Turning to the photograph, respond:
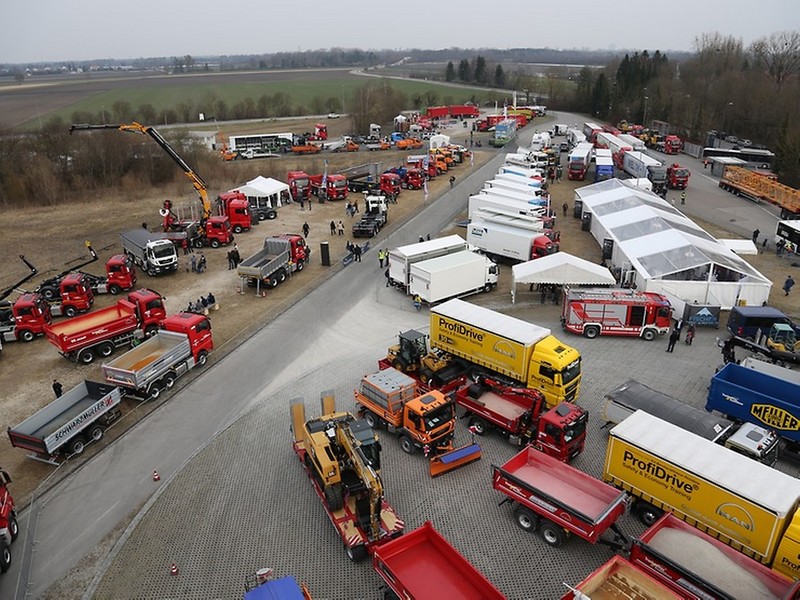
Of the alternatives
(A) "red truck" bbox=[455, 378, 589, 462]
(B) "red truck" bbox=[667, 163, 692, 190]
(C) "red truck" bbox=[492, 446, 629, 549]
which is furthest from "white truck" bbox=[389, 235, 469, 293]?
(B) "red truck" bbox=[667, 163, 692, 190]

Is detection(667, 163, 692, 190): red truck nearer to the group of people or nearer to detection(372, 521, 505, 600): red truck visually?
the group of people

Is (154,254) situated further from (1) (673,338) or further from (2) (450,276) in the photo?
(1) (673,338)

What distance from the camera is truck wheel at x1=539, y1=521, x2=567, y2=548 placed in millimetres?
12656

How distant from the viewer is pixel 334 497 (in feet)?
42.2

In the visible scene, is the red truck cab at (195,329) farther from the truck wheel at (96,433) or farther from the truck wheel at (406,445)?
the truck wheel at (406,445)

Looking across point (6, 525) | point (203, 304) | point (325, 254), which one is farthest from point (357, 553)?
point (325, 254)

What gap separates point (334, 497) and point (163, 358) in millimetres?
9646

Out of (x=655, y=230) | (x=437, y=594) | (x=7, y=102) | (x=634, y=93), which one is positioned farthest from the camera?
(x=7, y=102)

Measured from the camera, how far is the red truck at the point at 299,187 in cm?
4632

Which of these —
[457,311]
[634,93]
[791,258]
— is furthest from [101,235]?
[634,93]

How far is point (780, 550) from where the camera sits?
11.0 metres

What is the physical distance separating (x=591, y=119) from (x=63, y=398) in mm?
107110

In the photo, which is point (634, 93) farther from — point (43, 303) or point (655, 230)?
point (43, 303)

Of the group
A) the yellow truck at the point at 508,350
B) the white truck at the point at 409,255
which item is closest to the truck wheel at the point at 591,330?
the yellow truck at the point at 508,350
